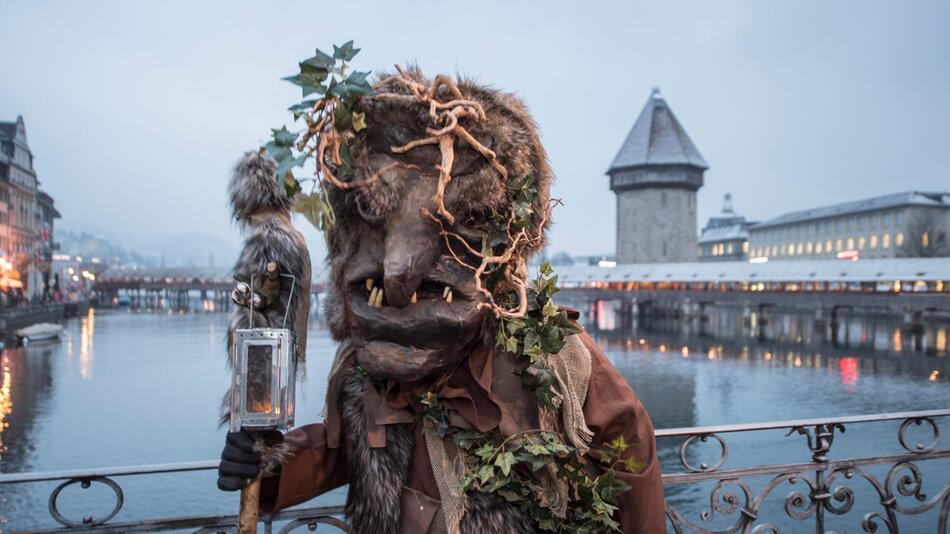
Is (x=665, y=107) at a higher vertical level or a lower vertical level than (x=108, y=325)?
higher

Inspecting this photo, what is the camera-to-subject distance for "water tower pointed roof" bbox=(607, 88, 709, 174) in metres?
53.0

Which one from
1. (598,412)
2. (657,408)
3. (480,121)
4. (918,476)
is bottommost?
(657,408)

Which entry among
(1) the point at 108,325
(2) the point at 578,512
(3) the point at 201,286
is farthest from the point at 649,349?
(3) the point at 201,286

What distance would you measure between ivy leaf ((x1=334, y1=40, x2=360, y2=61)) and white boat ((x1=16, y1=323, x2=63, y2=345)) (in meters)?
35.0

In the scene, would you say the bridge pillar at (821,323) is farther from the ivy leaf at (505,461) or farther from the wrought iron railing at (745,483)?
the ivy leaf at (505,461)

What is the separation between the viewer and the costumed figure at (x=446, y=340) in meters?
1.79

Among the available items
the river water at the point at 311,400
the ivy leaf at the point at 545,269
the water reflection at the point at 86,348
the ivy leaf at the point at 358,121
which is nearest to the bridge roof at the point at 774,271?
the river water at the point at 311,400

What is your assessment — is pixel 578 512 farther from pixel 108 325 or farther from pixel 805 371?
pixel 108 325

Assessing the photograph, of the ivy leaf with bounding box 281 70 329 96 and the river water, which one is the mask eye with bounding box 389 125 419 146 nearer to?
the ivy leaf with bounding box 281 70 329 96

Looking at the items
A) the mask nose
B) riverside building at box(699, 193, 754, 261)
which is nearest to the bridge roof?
the mask nose

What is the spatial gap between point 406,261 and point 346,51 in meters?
0.56

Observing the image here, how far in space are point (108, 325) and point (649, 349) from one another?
116ft

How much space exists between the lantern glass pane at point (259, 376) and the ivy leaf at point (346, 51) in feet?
2.58

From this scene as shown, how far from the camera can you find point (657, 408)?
1870 centimetres
